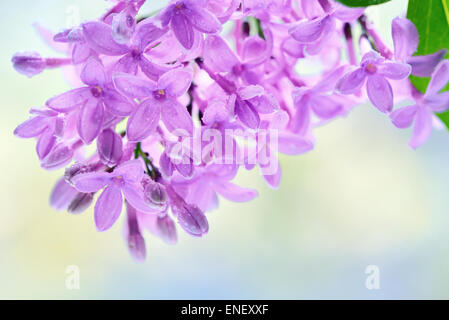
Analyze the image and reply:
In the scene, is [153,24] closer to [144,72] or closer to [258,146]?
[144,72]

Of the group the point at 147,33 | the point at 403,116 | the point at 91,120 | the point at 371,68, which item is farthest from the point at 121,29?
the point at 403,116

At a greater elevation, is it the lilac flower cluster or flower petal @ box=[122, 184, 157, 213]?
the lilac flower cluster

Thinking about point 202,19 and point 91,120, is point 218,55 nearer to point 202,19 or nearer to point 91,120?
point 202,19

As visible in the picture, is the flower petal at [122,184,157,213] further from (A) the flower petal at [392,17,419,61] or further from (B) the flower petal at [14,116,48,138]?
(A) the flower petal at [392,17,419,61]

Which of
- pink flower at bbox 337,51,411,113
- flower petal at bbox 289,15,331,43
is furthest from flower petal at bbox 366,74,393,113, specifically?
flower petal at bbox 289,15,331,43

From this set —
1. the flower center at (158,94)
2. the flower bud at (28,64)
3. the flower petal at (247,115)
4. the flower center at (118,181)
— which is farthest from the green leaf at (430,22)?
the flower bud at (28,64)

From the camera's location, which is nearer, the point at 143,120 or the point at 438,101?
the point at 143,120

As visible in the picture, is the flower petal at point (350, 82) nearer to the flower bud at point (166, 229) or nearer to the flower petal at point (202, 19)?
the flower petal at point (202, 19)
